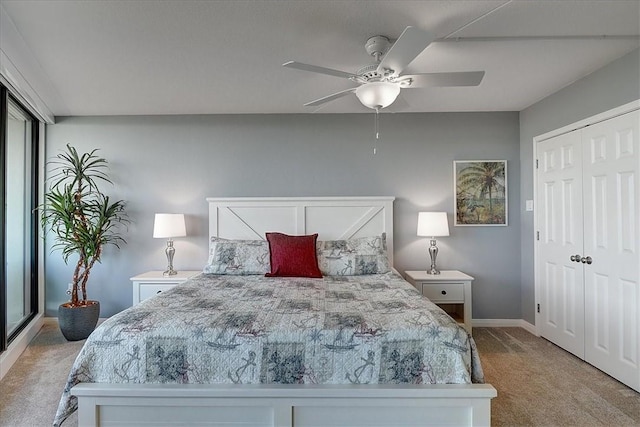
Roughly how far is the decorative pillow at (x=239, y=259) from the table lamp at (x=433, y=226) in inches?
64.3

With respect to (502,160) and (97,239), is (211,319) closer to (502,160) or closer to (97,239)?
(97,239)

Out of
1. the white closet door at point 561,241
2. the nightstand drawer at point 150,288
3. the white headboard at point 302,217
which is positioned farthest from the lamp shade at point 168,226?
the white closet door at point 561,241

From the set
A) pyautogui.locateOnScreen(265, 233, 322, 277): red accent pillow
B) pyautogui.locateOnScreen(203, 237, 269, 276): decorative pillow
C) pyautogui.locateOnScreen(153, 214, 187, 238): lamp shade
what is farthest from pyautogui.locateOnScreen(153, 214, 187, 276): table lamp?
pyautogui.locateOnScreen(265, 233, 322, 277): red accent pillow

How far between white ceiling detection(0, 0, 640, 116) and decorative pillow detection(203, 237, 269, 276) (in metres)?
1.48

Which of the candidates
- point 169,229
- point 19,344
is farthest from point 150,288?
point 19,344

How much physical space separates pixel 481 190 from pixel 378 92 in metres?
2.30

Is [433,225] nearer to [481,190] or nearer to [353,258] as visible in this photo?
[481,190]

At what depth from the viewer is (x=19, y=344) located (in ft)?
10.1

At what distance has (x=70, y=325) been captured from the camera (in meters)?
3.33

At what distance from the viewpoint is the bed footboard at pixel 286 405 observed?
164cm

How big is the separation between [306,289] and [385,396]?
1094 millimetres

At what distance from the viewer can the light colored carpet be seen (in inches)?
84.0

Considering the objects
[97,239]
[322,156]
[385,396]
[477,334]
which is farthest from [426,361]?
[97,239]

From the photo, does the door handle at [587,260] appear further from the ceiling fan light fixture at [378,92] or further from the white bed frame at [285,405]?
the ceiling fan light fixture at [378,92]
